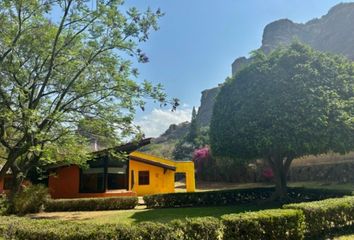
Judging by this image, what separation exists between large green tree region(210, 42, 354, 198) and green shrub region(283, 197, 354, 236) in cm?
515

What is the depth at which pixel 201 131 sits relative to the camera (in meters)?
63.9

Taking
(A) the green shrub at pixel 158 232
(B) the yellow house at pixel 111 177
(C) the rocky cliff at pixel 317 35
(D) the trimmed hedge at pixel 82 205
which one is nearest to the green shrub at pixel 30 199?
(D) the trimmed hedge at pixel 82 205

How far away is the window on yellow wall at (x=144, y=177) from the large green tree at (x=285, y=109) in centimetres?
1203

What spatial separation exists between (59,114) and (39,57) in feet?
9.50

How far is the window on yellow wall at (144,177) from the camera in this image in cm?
2980

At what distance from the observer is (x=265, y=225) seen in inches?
340

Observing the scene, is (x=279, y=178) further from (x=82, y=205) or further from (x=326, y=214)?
(x=82, y=205)

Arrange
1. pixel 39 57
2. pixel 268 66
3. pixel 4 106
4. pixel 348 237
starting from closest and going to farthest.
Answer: pixel 348 237, pixel 4 106, pixel 39 57, pixel 268 66

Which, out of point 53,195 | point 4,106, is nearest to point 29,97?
point 4,106

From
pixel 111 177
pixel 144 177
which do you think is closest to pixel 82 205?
pixel 111 177

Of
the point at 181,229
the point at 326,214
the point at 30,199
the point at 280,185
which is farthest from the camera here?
the point at 280,185

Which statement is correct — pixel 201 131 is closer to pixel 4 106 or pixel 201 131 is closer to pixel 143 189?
pixel 143 189

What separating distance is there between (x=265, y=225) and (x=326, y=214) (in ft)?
8.78

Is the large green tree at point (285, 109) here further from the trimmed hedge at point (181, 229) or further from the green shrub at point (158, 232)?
the green shrub at point (158, 232)
